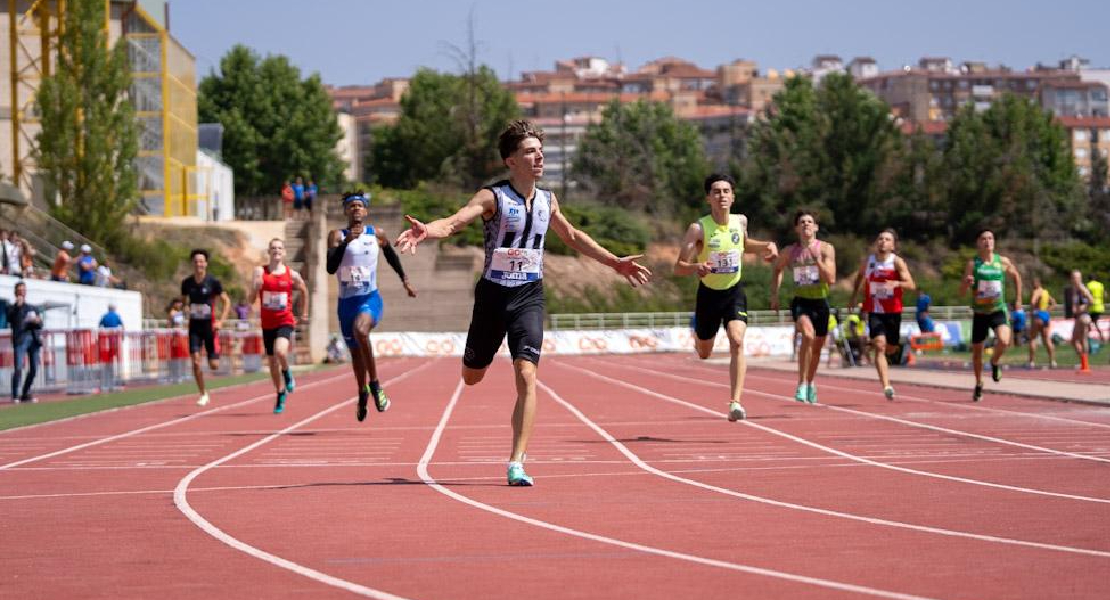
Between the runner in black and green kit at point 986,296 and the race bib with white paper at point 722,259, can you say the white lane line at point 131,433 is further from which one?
the runner in black and green kit at point 986,296

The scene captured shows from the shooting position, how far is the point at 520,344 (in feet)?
33.0

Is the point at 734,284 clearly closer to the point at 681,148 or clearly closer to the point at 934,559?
the point at 934,559

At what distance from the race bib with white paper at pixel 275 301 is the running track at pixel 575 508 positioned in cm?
146

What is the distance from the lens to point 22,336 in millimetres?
24094

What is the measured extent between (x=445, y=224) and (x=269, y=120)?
10512 cm

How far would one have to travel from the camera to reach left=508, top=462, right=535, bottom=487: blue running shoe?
998cm

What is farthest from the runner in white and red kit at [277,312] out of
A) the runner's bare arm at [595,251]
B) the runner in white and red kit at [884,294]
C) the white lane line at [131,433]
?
the runner's bare arm at [595,251]

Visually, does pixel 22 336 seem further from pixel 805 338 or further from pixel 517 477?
pixel 517 477

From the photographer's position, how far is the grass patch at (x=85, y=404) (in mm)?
19062

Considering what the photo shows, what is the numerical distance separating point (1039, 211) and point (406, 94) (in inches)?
1831

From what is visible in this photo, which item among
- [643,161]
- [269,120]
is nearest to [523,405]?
[643,161]

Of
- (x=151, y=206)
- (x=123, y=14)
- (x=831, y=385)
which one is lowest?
(x=831, y=385)

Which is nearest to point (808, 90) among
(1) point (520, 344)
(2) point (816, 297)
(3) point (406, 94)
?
(3) point (406, 94)

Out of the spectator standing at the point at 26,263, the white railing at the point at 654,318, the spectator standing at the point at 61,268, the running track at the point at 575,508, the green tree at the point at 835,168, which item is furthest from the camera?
the green tree at the point at 835,168
